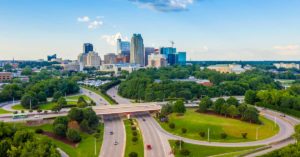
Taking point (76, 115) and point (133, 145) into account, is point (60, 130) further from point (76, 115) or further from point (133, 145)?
point (133, 145)

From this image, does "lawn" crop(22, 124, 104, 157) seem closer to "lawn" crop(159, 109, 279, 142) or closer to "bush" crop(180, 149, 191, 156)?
"bush" crop(180, 149, 191, 156)

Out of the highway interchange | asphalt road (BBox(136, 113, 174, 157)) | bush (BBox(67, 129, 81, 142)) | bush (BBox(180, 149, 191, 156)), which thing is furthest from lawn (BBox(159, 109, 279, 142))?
bush (BBox(67, 129, 81, 142))

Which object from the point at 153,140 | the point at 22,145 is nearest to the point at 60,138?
the point at 22,145

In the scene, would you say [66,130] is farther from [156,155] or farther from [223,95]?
[223,95]

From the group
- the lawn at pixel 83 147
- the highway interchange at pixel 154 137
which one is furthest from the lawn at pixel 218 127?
the lawn at pixel 83 147

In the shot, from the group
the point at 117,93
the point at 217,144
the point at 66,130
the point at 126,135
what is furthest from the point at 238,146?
the point at 117,93

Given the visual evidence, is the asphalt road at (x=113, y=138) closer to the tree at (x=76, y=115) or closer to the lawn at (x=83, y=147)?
the lawn at (x=83, y=147)
